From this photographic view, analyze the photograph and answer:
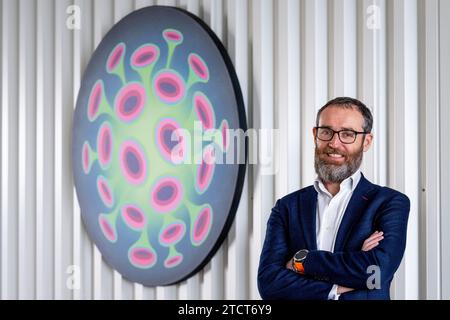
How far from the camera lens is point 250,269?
6.33 feet

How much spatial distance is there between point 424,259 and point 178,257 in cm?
72

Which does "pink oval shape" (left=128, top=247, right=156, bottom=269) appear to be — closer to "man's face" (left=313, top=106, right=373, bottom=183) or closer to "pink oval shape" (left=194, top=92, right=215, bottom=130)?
"pink oval shape" (left=194, top=92, right=215, bottom=130)

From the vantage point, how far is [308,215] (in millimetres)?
1705

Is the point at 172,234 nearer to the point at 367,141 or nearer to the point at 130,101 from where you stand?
the point at 130,101

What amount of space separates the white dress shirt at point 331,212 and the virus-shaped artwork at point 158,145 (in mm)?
302

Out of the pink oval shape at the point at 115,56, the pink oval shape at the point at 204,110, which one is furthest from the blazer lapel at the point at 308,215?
the pink oval shape at the point at 115,56

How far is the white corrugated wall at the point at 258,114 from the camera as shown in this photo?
1.61 metres

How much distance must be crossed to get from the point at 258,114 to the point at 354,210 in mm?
426

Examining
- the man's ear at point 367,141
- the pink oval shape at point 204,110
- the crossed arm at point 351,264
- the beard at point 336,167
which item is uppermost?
the pink oval shape at point 204,110

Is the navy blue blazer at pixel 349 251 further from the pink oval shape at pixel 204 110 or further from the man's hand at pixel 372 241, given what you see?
the pink oval shape at pixel 204 110

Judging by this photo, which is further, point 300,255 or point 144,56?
point 144,56

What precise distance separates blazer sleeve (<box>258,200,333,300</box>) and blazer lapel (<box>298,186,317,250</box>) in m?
0.06

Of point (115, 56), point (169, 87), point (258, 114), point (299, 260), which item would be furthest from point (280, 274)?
point (115, 56)

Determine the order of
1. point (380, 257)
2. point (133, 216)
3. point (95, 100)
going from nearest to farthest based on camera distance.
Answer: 1. point (380, 257)
2. point (133, 216)
3. point (95, 100)
